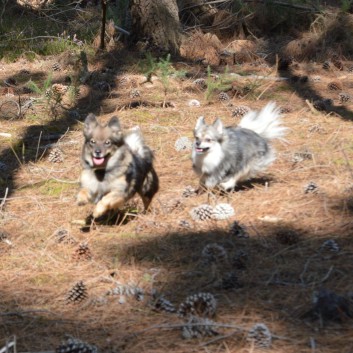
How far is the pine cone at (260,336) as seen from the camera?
3.75 m

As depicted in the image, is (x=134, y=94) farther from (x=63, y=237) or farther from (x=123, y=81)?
(x=63, y=237)

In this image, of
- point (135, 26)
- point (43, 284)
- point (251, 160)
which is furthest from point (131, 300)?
point (135, 26)

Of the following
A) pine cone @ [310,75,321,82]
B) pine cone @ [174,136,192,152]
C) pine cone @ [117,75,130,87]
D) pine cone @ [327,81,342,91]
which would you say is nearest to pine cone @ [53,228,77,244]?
pine cone @ [174,136,192,152]

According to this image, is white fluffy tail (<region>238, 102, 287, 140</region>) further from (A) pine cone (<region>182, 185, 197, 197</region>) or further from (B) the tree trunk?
(B) the tree trunk

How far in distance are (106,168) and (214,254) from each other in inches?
54.5

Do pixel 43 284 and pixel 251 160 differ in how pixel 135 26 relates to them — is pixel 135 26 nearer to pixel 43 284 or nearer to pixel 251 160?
pixel 251 160

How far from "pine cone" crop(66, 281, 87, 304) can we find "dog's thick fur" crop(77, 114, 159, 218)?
4.14 feet

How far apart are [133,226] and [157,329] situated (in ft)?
6.42

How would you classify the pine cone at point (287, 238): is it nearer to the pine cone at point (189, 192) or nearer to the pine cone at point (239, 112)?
the pine cone at point (189, 192)

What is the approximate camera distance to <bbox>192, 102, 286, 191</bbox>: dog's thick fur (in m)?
6.70

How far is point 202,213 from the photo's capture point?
594 cm

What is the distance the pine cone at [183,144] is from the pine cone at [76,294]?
365 centimetres

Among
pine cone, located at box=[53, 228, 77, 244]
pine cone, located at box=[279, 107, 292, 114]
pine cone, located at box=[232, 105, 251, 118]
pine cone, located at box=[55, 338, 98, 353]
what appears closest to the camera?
pine cone, located at box=[55, 338, 98, 353]

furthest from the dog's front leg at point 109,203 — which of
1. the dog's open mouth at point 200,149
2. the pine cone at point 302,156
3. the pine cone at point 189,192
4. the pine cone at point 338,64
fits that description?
the pine cone at point 338,64
